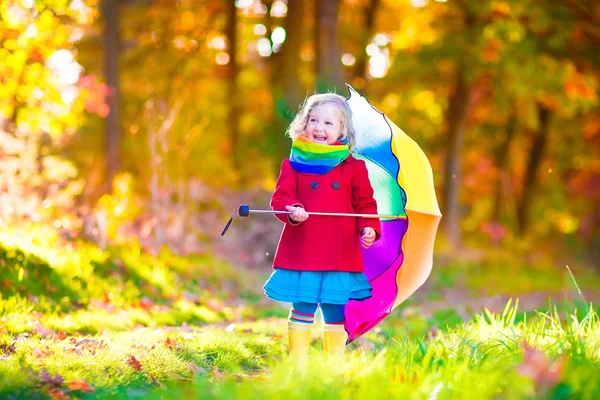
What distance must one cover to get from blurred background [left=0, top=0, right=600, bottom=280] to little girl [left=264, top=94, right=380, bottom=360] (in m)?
4.94

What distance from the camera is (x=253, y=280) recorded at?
12023 mm

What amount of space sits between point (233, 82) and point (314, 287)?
15.7 metres

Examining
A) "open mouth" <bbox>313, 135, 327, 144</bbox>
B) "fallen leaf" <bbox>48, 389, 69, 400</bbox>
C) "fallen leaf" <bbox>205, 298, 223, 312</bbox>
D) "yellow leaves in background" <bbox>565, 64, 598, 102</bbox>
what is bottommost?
"fallen leaf" <bbox>205, 298, 223, 312</bbox>

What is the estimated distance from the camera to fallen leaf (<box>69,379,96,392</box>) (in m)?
4.30

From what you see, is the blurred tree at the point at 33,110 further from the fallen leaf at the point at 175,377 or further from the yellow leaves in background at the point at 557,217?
the yellow leaves in background at the point at 557,217

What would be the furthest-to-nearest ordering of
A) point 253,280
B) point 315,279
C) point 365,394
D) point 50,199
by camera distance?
point 253,280 → point 50,199 → point 315,279 → point 365,394

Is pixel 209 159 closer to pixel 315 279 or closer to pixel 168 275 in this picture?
pixel 168 275

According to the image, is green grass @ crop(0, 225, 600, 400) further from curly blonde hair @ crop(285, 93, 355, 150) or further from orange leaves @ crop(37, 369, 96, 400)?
curly blonde hair @ crop(285, 93, 355, 150)

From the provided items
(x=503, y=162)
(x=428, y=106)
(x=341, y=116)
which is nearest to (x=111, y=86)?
(x=341, y=116)

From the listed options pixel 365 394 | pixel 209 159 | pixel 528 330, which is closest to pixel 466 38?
pixel 209 159

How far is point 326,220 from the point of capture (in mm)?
5121

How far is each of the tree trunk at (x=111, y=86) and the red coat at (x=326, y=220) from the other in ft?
32.4

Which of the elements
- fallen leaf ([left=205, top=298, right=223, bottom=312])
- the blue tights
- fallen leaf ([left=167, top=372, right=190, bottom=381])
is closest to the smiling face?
the blue tights

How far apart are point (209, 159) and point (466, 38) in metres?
5.85
